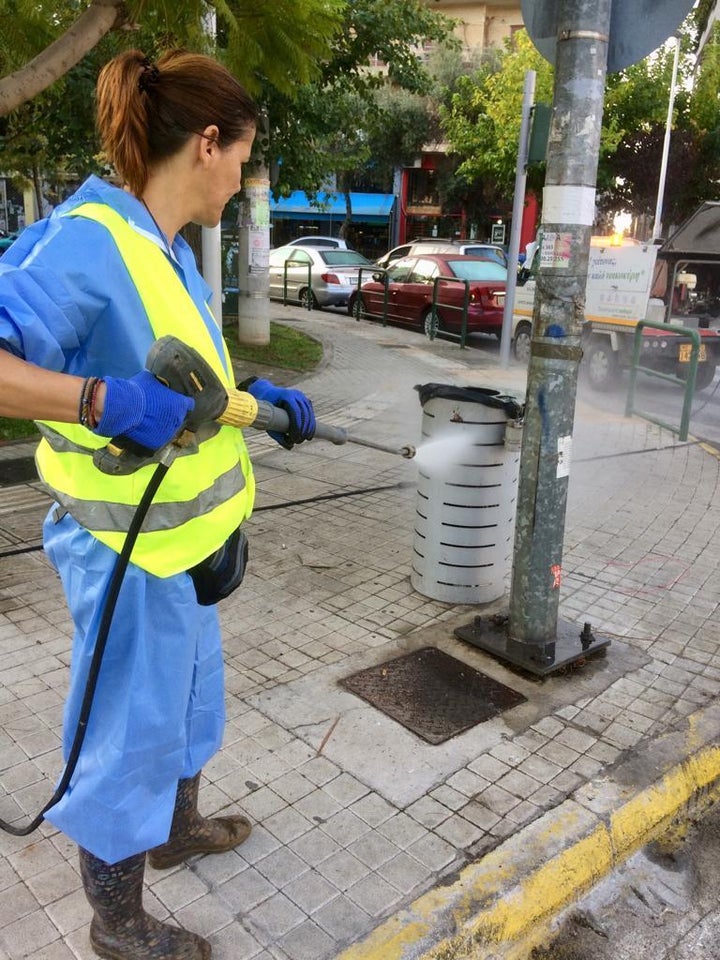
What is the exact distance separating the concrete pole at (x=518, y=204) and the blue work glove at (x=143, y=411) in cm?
876

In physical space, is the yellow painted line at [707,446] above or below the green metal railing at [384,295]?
below

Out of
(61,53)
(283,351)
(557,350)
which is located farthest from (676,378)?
(61,53)

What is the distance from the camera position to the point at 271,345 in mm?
12617

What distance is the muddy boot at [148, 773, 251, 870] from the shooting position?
8.05 ft

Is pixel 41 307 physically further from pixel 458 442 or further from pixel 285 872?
pixel 458 442

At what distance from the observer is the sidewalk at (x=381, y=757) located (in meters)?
2.39

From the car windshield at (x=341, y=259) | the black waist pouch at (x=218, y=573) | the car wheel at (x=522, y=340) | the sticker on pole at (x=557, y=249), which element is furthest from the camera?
the car windshield at (x=341, y=259)

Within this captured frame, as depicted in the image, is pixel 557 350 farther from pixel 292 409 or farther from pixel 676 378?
pixel 676 378

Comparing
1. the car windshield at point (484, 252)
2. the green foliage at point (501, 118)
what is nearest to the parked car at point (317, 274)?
the car windshield at point (484, 252)

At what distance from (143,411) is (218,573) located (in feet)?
1.83

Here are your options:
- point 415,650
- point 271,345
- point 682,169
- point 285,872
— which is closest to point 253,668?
point 415,650

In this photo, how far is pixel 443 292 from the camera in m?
15.1

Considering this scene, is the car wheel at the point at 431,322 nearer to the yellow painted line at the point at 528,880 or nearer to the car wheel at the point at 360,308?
the car wheel at the point at 360,308

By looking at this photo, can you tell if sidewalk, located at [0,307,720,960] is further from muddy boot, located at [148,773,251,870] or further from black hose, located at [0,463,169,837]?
black hose, located at [0,463,169,837]
